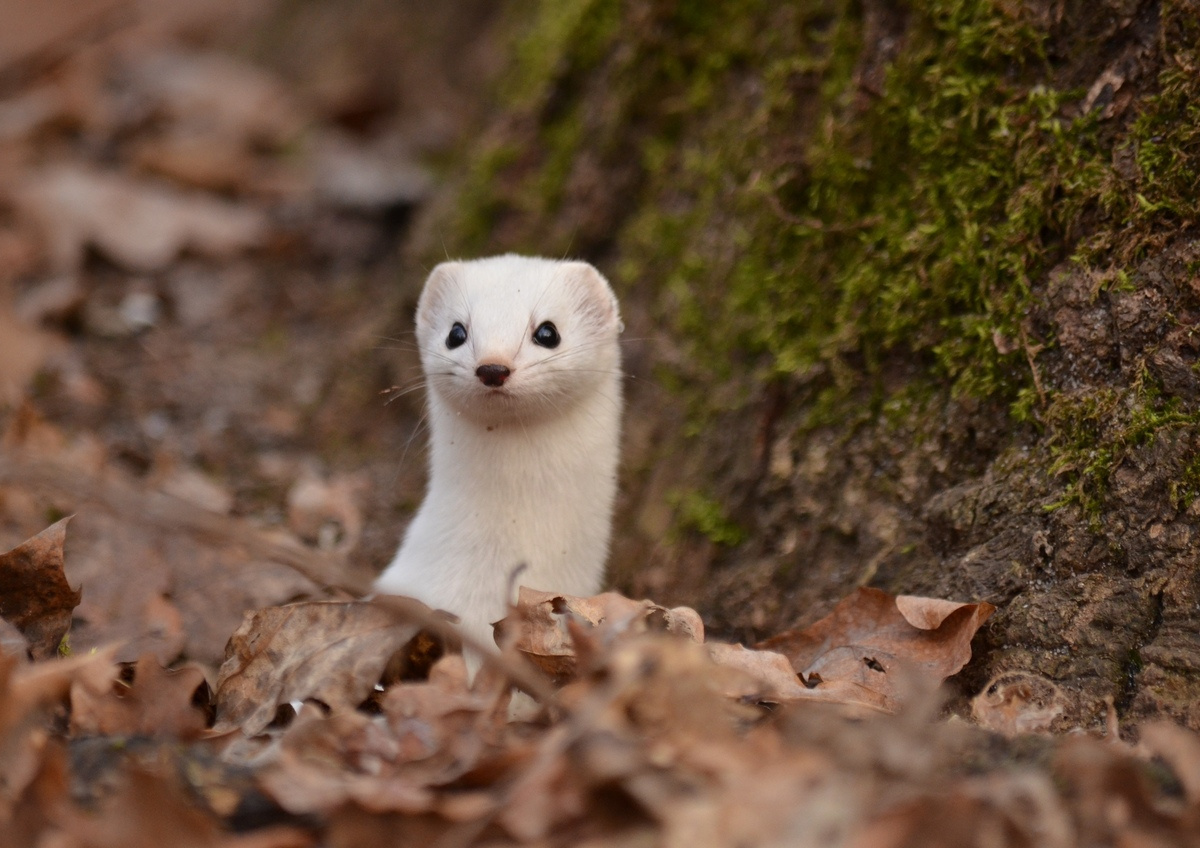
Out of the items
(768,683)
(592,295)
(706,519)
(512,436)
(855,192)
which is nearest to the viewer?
(768,683)

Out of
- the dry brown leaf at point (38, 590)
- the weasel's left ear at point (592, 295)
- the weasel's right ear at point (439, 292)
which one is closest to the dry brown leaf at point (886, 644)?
the weasel's left ear at point (592, 295)

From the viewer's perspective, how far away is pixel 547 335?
412 centimetres

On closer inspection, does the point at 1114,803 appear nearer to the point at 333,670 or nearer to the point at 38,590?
the point at 333,670

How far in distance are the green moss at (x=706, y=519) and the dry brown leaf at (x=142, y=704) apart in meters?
2.24

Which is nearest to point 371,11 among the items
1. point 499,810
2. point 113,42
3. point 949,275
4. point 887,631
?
point 113,42

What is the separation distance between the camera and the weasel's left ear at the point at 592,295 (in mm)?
4277

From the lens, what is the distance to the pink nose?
12.5ft

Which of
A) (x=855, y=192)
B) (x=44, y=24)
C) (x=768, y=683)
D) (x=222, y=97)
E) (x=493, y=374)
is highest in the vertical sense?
(x=44, y=24)

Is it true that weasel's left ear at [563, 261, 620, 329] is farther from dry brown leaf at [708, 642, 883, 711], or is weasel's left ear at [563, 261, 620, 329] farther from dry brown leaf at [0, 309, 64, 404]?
dry brown leaf at [0, 309, 64, 404]

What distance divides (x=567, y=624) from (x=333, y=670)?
69cm

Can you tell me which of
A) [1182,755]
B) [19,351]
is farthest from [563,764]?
[19,351]

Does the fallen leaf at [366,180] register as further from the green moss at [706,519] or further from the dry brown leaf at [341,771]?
the dry brown leaf at [341,771]

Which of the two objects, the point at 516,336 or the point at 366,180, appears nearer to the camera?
the point at 516,336

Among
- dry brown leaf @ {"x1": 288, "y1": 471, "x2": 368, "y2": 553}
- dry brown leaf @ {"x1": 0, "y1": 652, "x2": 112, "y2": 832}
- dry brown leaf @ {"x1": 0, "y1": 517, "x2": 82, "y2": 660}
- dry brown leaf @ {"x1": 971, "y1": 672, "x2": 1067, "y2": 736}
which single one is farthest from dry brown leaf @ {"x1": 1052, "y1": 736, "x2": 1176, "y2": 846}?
dry brown leaf @ {"x1": 288, "y1": 471, "x2": 368, "y2": 553}
